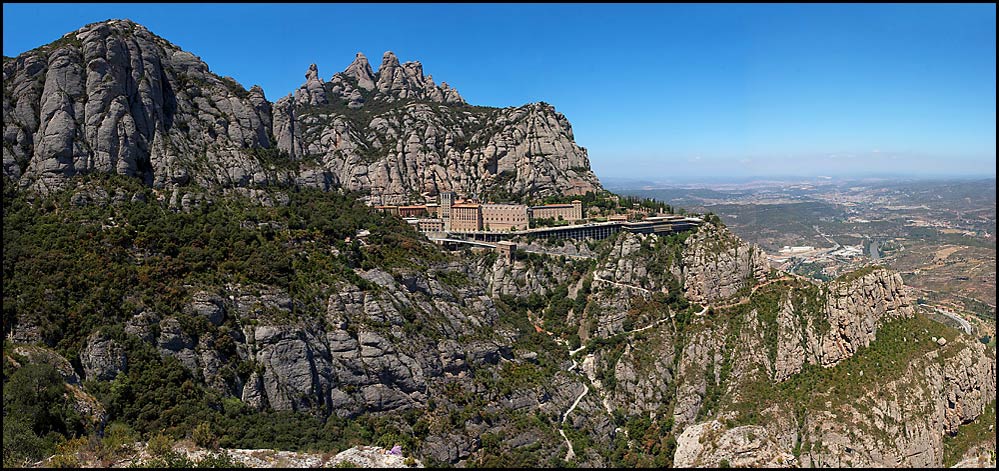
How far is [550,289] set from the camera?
84.8m

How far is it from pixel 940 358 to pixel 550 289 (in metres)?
41.8

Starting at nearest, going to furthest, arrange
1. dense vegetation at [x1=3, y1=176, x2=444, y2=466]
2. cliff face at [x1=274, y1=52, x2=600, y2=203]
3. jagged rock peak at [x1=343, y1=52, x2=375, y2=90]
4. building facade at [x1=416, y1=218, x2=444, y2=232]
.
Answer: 1. dense vegetation at [x1=3, y1=176, x2=444, y2=466]
2. building facade at [x1=416, y1=218, x2=444, y2=232]
3. cliff face at [x1=274, y1=52, x2=600, y2=203]
4. jagged rock peak at [x1=343, y1=52, x2=375, y2=90]

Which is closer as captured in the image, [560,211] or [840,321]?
[840,321]

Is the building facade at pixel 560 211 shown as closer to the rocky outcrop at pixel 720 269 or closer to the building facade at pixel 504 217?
the building facade at pixel 504 217

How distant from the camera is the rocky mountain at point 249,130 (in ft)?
215

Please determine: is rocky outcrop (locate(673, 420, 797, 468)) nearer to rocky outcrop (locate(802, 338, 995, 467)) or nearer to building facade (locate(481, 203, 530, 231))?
rocky outcrop (locate(802, 338, 995, 467))

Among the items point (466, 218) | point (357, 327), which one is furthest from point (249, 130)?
point (357, 327)

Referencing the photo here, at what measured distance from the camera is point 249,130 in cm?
8500

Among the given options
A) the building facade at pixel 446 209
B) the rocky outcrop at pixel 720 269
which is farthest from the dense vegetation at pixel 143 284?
the rocky outcrop at pixel 720 269

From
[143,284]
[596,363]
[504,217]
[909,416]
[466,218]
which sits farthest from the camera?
[504,217]

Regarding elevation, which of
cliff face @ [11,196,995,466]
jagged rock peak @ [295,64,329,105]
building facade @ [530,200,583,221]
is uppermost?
jagged rock peak @ [295,64,329,105]

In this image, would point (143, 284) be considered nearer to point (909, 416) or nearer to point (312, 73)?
point (909, 416)

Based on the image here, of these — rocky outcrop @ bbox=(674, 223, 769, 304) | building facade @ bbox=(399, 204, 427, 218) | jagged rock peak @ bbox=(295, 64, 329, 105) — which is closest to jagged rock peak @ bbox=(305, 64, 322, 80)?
jagged rock peak @ bbox=(295, 64, 329, 105)

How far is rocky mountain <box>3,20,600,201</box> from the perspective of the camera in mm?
65438
